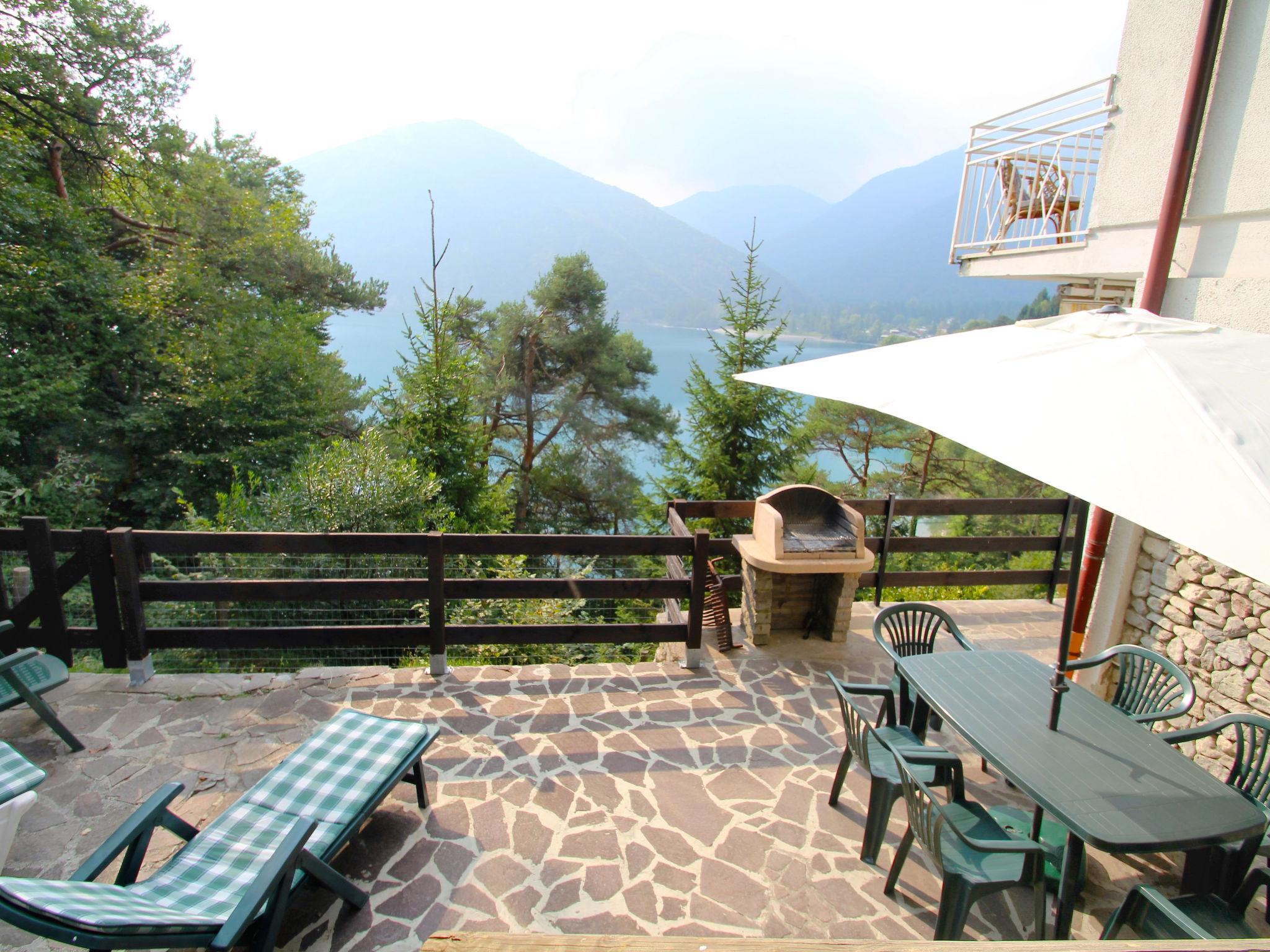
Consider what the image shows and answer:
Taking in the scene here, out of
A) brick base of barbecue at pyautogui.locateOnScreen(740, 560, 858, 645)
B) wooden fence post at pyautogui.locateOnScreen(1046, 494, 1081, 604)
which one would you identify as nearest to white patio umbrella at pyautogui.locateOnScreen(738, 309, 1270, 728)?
brick base of barbecue at pyautogui.locateOnScreen(740, 560, 858, 645)

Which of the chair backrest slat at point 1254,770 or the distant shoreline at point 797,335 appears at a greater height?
the distant shoreline at point 797,335

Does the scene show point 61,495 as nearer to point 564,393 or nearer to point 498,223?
point 564,393

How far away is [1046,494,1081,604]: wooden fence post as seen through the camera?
569 centimetres

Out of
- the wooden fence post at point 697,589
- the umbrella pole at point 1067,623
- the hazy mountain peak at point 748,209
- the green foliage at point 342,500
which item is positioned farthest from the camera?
the hazy mountain peak at point 748,209

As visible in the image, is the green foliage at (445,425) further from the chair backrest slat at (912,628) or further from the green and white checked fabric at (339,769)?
the chair backrest slat at (912,628)

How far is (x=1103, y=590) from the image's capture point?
165 inches

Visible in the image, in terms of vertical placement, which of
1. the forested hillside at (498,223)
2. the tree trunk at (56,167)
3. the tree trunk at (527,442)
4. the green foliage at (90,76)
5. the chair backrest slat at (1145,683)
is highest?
the forested hillside at (498,223)

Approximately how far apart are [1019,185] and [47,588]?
8270 millimetres

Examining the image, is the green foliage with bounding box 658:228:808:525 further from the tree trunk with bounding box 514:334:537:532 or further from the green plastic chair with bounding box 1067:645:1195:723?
the tree trunk with bounding box 514:334:537:532

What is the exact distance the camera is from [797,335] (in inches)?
1281

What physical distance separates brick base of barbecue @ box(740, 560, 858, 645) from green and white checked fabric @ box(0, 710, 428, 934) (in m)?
2.57

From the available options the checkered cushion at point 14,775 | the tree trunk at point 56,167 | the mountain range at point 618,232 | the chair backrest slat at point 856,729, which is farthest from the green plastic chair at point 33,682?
the tree trunk at point 56,167

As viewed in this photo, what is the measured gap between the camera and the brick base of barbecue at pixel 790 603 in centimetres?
471

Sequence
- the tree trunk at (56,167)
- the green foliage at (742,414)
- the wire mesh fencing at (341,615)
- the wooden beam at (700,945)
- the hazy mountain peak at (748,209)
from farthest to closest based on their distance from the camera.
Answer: the hazy mountain peak at (748,209) < the tree trunk at (56,167) < the green foliage at (742,414) < the wire mesh fencing at (341,615) < the wooden beam at (700,945)
